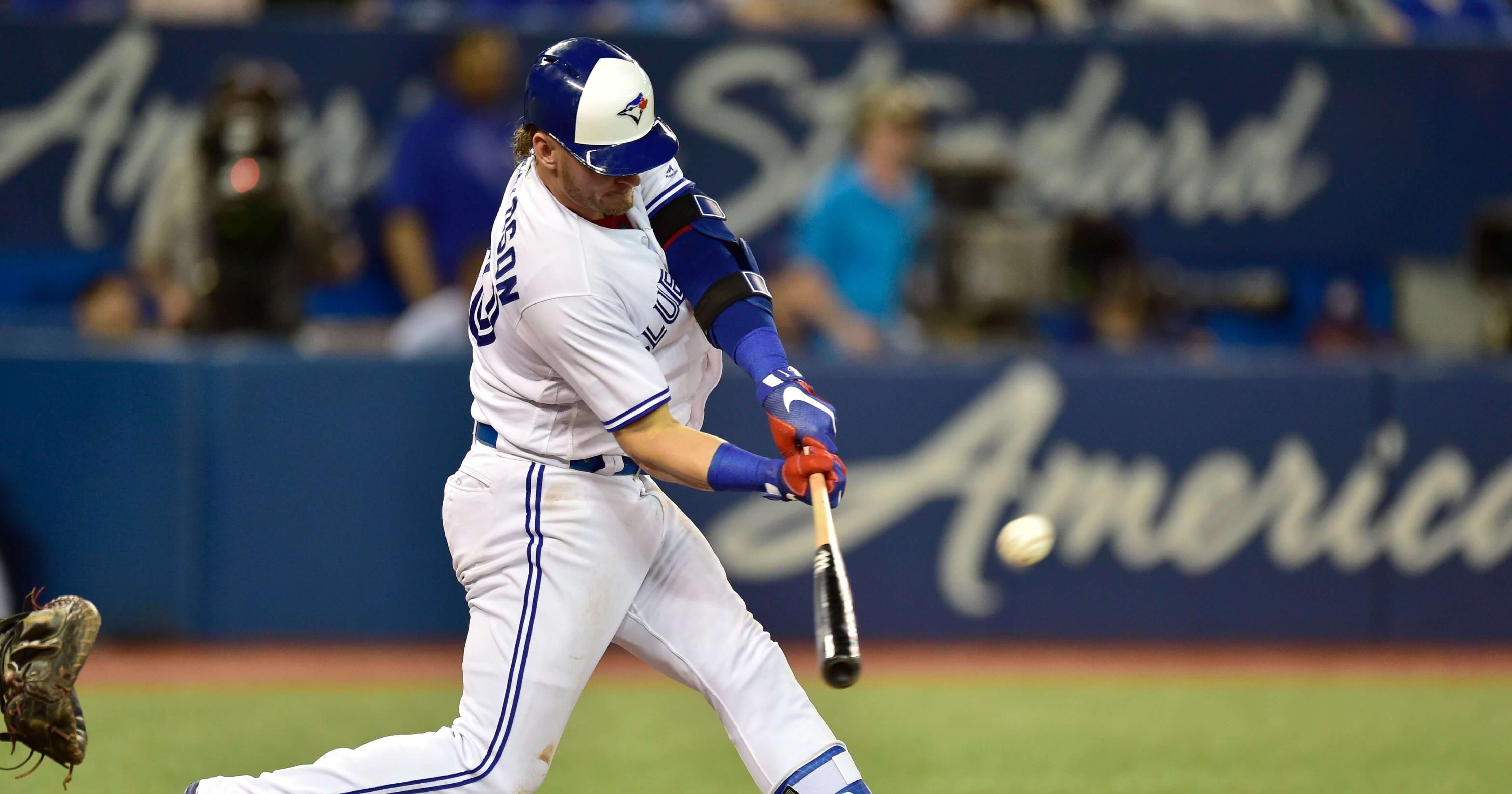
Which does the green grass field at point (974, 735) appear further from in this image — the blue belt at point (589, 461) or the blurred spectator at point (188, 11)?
the blurred spectator at point (188, 11)

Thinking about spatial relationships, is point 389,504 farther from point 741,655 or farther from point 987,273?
point 741,655

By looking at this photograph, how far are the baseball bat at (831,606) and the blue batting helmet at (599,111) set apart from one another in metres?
0.68

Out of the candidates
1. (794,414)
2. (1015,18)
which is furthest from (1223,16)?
(794,414)

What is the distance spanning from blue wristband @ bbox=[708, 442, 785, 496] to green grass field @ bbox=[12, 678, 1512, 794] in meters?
1.97

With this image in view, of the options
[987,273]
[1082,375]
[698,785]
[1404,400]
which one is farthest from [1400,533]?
[698,785]

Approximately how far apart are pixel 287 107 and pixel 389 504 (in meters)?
2.43

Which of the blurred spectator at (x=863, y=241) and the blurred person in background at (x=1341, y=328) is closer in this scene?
the blurred spectator at (x=863, y=241)

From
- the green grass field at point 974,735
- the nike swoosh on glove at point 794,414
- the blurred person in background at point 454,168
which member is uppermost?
the blurred person in background at point 454,168

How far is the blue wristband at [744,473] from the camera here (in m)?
3.40

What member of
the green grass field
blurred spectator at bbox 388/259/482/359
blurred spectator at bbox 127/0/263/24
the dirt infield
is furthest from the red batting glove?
blurred spectator at bbox 127/0/263/24

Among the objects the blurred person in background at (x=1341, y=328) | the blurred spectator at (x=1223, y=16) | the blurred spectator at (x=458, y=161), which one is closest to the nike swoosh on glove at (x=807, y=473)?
the blurred spectator at (x=458, y=161)

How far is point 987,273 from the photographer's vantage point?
26.1 feet

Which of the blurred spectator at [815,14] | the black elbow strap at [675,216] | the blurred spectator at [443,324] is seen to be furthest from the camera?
the blurred spectator at [815,14]

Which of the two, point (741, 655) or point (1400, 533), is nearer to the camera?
point (741, 655)
